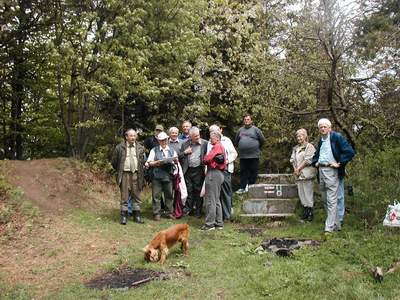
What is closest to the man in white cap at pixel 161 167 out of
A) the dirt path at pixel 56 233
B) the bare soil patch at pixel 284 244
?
the dirt path at pixel 56 233

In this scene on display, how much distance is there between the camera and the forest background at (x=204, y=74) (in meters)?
9.37

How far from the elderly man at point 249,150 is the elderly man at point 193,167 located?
131 centimetres

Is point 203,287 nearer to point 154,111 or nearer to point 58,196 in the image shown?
point 58,196

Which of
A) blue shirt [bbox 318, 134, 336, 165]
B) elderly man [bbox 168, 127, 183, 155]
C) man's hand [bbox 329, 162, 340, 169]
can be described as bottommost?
man's hand [bbox 329, 162, 340, 169]

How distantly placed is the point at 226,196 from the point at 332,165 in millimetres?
2530

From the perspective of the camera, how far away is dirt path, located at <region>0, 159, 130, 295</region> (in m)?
6.48

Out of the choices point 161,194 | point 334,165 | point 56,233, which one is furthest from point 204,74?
point 56,233

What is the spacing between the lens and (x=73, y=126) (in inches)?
535

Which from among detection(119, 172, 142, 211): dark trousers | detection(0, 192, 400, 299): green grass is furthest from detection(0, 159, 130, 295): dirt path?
detection(119, 172, 142, 211): dark trousers

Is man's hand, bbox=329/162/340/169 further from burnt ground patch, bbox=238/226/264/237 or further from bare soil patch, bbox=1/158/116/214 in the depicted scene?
bare soil patch, bbox=1/158/116/214

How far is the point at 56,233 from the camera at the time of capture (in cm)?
840

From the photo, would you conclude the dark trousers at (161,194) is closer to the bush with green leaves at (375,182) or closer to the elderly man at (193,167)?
the elderly man at (193,167)

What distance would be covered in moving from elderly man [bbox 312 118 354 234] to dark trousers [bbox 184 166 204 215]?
288cm

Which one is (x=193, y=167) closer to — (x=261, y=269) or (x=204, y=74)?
(x=261, y=269)
